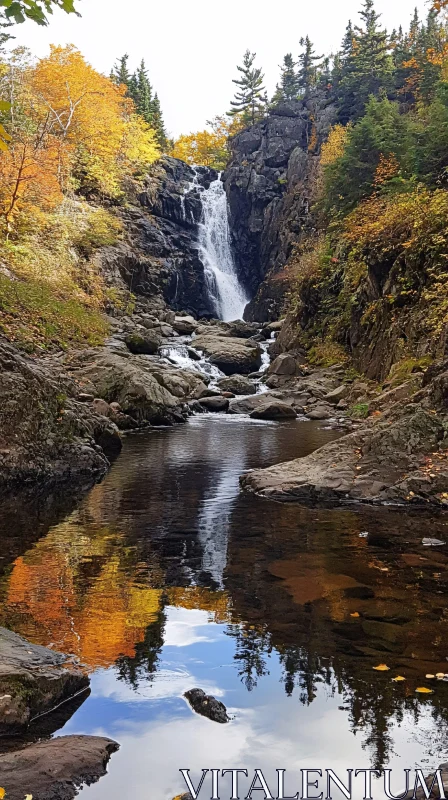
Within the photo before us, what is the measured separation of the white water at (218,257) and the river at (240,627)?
3364 cm

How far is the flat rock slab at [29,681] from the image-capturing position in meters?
2.83

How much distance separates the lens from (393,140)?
26125 mm

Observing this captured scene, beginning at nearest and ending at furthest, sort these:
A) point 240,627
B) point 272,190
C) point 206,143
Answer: point 240,627 < point 272,190 < point 206,143

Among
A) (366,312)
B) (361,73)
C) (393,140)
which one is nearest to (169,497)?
(366,312)

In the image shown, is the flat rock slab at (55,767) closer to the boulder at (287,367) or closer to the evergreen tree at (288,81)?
the boulder at (287,367)

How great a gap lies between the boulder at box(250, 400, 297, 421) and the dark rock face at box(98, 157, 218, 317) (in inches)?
666

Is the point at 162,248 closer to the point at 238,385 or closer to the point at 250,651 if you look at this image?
the point at 238,385

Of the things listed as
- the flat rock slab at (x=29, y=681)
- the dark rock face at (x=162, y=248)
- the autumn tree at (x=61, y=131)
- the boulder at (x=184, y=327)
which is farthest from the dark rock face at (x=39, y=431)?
the dark rock face at (x=162, y=248)

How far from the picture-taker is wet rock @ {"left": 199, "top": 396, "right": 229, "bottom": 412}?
2083cm

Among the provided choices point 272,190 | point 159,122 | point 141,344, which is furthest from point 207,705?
point 159,122

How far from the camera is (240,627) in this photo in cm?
417

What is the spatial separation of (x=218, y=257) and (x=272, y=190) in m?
8.55

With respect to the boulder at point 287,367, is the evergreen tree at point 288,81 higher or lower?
higher

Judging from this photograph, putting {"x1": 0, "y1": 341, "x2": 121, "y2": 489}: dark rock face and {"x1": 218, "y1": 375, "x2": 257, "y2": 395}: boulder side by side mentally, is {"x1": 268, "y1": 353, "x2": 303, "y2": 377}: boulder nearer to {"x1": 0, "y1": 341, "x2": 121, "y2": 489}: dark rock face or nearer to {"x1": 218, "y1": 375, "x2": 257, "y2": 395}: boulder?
{"x1": 218, "y1": 375, "x2": 257, "y2": 395}: boulder
